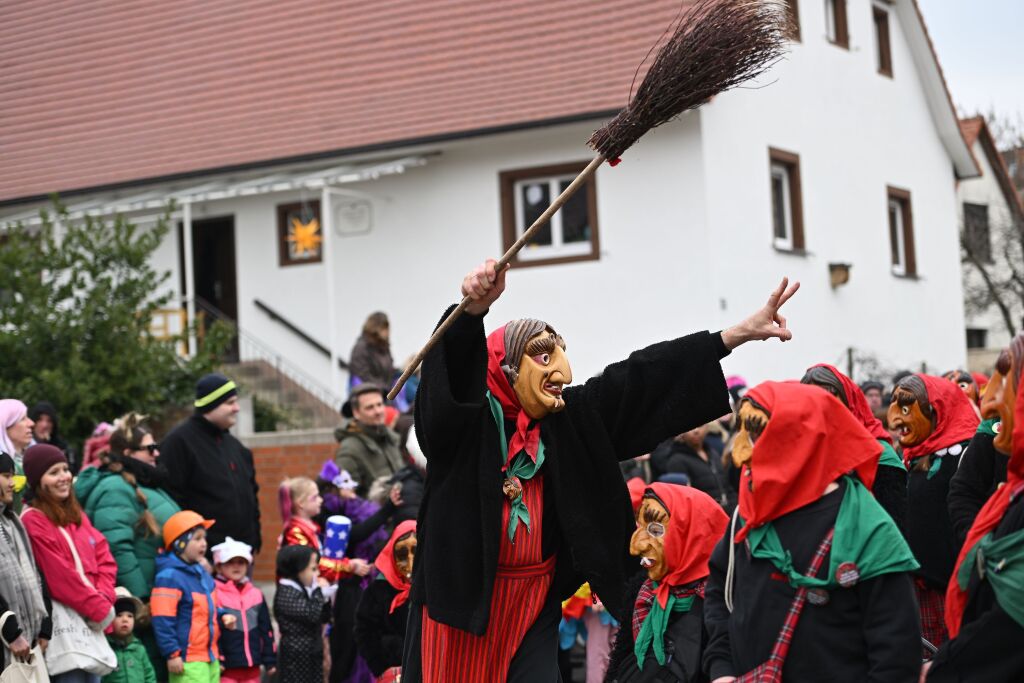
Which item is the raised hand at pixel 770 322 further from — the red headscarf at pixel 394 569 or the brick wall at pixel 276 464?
the brick wall at pixel 276 464

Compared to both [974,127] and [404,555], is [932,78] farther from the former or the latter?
[404,555]

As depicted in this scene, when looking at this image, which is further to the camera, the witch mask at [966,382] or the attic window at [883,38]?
the attic window at [883,38]

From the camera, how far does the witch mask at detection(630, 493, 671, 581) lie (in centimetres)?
604

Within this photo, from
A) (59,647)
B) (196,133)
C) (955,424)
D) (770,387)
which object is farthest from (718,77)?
(196,133)

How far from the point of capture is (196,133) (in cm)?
2111

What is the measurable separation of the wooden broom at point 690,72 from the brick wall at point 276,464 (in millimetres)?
10618

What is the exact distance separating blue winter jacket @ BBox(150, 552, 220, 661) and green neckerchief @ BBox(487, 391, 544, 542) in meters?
4.07

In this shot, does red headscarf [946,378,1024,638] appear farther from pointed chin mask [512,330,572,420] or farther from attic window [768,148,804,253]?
attic window [768,148,804,253]

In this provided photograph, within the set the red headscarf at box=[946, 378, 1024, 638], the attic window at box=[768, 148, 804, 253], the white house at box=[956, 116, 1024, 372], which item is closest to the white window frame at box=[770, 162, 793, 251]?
the attic window at box=[768, 148, 804, 253]

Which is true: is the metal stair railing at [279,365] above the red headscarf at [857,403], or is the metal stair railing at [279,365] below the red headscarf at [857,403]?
above

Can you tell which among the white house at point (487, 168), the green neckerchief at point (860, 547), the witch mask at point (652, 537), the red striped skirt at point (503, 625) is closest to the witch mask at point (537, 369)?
the red striped skirt at point (503, 625)

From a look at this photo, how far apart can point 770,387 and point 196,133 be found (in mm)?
17677

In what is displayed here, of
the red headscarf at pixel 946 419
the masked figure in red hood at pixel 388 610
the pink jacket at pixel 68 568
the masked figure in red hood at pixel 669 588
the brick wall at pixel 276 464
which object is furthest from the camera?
the brick wall at pixel 276 464

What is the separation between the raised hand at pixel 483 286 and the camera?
4.53m
